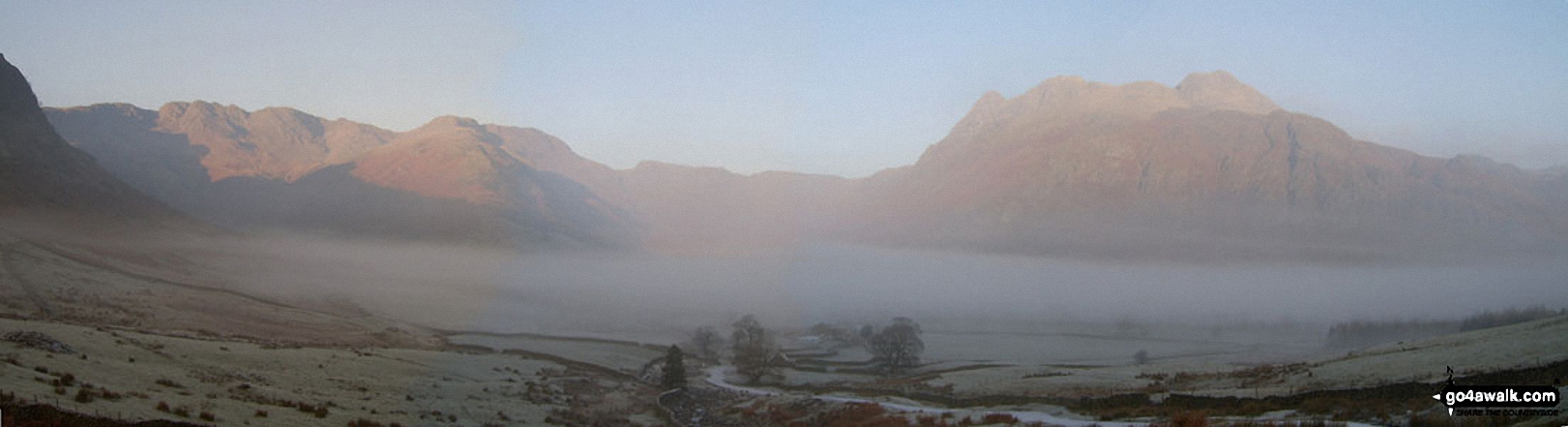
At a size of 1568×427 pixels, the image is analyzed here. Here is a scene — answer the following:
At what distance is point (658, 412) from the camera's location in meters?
Result: 57.7

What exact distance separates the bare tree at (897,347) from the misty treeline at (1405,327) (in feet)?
295

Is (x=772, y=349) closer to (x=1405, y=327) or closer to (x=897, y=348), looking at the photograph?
(x=897, y=348)

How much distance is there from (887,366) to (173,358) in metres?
87.6

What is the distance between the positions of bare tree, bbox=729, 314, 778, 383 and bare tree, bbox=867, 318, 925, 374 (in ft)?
52.6

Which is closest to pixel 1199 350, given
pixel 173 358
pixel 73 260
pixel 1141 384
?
pixel 1141 384

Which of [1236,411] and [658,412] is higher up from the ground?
[1236,411]

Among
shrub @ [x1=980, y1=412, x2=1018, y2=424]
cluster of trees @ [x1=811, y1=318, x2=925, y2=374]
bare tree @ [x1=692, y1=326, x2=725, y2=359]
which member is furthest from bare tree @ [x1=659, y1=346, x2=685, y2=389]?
bare tree @ [x1=692, y1=326, x2=725, y2=359]

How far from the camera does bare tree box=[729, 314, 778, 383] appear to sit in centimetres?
9568

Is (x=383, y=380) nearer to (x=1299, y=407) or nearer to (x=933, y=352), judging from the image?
(x=1299, y=407)

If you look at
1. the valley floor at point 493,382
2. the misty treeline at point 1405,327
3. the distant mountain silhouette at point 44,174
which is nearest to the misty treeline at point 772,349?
the valley floor at point 493,382

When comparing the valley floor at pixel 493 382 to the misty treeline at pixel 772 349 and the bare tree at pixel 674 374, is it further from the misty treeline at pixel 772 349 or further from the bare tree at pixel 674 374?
the misty treeline at pixel 772 349

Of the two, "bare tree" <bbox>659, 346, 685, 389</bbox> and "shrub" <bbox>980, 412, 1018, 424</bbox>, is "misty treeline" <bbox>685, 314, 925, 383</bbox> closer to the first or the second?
"bare tree" <bbox>659, 346, 685, 389</bbox>

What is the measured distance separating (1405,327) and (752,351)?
148623 millimetres

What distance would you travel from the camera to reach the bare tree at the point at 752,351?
314 feet
